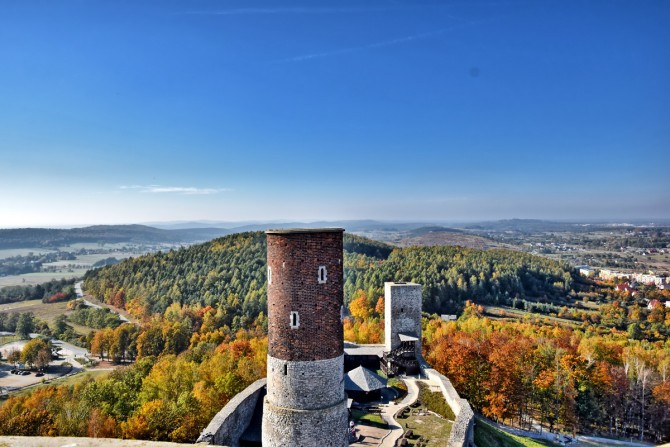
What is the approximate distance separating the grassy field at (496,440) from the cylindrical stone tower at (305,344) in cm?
1311

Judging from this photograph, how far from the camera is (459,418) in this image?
1917 centimetres

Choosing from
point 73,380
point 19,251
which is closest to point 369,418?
point 73,380

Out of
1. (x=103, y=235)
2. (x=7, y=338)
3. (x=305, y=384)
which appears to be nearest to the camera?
(x=305, y=384)

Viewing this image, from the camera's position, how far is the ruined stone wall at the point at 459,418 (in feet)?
56.4

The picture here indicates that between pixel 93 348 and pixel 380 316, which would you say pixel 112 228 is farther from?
pixel 380 316

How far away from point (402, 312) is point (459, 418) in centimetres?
1194

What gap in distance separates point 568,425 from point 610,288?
72.9 meters

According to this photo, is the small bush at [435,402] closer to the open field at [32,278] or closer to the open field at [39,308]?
the open field at [39,308]

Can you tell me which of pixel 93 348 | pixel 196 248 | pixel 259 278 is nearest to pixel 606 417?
pixel 259 278

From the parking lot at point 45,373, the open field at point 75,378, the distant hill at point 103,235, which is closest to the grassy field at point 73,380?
the open field at point 75,378

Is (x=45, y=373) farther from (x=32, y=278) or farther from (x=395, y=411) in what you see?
(x=32, y=278)

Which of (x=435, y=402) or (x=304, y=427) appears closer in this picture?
(x=304, y=427)

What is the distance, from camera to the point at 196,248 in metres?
89.9

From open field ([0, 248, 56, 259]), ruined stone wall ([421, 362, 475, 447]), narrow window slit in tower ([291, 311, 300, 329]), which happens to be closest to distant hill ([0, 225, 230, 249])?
open field ([0, 248, 56, 259])
